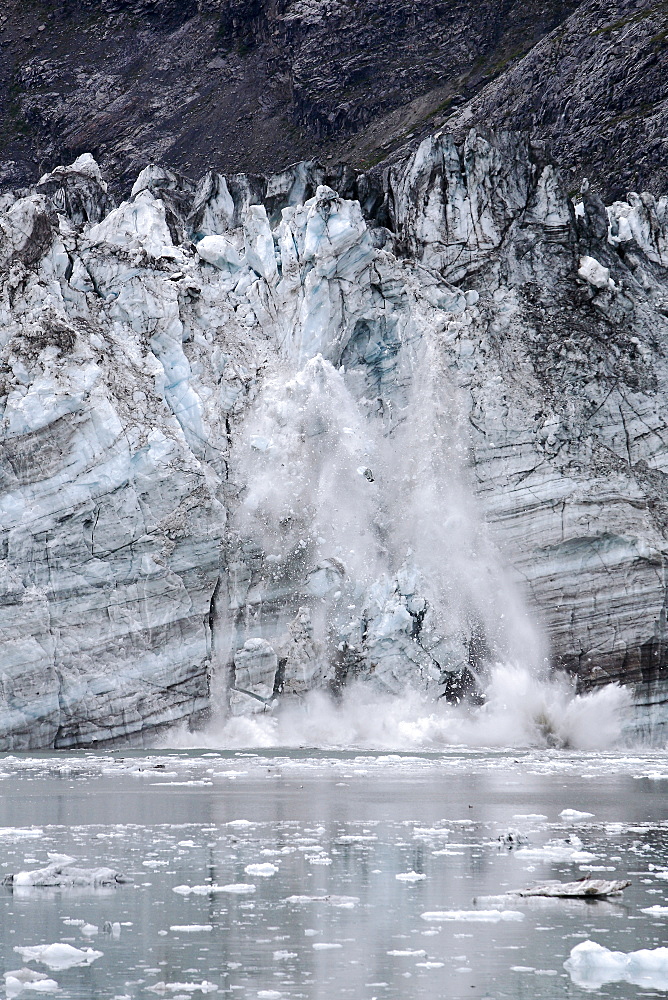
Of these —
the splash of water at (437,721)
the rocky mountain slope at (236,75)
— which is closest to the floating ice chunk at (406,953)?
the splash of water at (437,721)

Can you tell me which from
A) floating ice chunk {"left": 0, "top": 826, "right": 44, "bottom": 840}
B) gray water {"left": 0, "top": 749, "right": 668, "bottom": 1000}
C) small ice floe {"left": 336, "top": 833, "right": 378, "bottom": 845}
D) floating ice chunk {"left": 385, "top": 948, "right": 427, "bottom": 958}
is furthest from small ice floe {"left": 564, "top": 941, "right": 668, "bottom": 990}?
floating ice chunk {"left": 0, "top": 826, "right": 44, "bottom": 840}

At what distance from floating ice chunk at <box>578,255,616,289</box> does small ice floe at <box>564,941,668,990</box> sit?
21.1 metres

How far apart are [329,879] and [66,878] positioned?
6.02ft

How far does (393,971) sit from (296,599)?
1677 cm

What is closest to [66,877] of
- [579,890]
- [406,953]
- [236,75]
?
[406,953]

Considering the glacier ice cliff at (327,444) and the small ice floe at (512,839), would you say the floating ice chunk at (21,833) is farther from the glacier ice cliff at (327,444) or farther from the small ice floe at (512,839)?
the glacier ice cliff at (327,444)

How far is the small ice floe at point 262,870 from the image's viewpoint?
9133mm

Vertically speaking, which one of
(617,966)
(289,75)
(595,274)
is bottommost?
(617,966)

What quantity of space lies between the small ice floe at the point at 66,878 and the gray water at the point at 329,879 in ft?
0.37

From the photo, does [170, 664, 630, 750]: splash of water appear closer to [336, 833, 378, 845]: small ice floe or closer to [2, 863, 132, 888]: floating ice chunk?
[336, 833, 378, 845]: small ice floe

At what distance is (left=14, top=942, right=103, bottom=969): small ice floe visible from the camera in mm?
6730

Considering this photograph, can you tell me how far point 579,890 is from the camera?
8477 mm

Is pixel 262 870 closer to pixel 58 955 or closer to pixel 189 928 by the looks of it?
pixel 189 928

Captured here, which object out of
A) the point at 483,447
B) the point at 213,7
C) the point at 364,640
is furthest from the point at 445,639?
the point at 213,7
